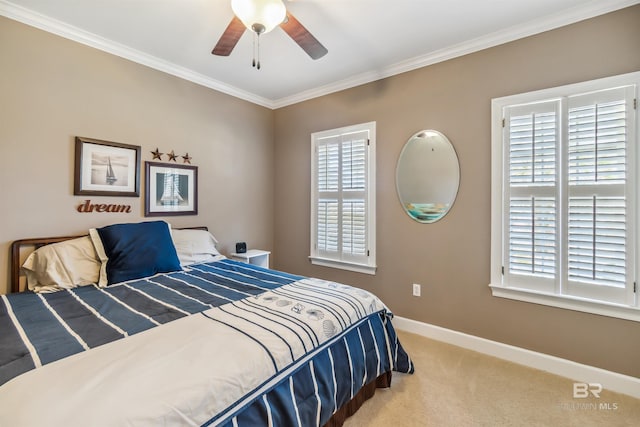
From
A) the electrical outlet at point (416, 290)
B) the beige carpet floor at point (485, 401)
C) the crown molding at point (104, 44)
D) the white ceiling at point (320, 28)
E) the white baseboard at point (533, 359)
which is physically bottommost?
the beige carpet floor at point (485, 401)

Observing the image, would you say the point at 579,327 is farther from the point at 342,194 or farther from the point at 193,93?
the point at 193,93

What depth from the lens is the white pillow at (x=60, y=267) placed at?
201 centimetres

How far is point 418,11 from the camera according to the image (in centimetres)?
216

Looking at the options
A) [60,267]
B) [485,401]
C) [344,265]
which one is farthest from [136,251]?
[485,401]

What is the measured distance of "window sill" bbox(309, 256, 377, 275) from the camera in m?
3.22

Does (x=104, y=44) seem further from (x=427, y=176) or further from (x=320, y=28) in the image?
(x=427, y=176)

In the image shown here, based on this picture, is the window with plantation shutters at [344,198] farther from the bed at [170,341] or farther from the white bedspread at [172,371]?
the white bedspread at [172,371]

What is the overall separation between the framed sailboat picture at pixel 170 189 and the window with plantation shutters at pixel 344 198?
1.42 meters

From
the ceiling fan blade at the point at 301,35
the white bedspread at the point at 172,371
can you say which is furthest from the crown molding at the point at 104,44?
the white bedspread at the point at 172,371

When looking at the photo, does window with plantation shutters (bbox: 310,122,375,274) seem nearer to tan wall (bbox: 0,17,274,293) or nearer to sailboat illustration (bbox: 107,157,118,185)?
tan wall (bbox: 0,17,274,293)

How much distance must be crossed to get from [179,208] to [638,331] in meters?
3.95

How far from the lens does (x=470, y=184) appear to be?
8.56ft

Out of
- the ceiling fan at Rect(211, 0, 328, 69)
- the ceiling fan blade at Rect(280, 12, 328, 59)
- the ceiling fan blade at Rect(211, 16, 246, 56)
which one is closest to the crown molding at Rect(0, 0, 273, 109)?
the ceiling fan blade at Rect(211, 16, 246, 56)

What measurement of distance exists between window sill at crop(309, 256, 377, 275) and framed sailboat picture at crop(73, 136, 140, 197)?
209 cm
